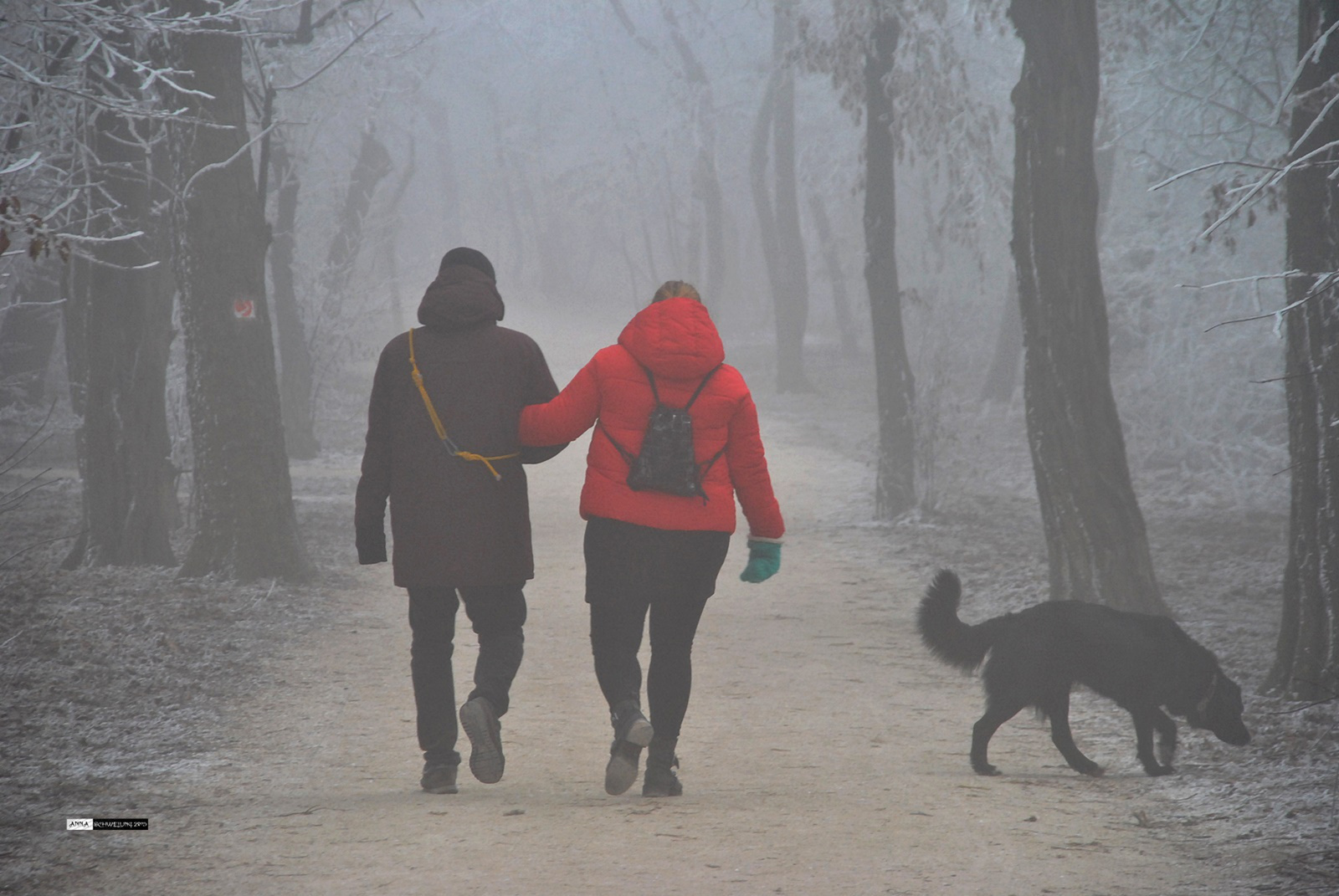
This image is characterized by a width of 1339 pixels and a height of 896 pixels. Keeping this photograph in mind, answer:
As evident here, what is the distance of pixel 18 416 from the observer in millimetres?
17562

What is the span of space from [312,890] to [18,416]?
16.1m

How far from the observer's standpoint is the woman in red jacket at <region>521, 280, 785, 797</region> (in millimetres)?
4598

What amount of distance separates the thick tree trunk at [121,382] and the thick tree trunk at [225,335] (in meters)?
0.94

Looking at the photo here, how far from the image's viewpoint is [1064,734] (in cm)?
561

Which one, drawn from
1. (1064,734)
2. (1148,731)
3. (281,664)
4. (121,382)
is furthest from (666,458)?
(121,382)

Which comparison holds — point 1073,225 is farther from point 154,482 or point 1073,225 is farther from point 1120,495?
point 154,482

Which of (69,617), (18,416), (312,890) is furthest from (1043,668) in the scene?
(18,416)

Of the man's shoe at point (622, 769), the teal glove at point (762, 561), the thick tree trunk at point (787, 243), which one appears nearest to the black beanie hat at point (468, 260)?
the teal glove at point (762, 561)

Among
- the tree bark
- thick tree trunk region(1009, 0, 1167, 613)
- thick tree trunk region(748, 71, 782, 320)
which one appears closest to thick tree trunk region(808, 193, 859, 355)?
thick tree trunk region(748, 71, 782, 320)

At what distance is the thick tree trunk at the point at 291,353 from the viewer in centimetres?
2052

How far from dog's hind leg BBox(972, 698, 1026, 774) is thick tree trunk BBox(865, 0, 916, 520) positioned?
9.02 meters

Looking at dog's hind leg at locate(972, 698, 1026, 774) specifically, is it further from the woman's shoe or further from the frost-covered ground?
the woman's shoe

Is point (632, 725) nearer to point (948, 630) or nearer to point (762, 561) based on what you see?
point (762, 561)

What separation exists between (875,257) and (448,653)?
10.9 m
